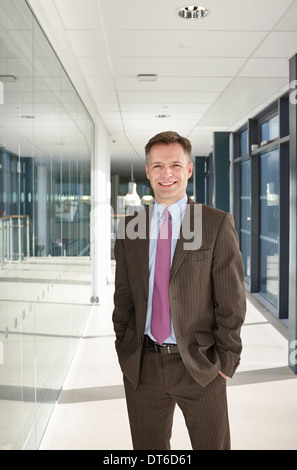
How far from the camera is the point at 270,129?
7.55m

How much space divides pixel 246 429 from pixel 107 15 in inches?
119

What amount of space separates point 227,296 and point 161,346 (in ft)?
1.06

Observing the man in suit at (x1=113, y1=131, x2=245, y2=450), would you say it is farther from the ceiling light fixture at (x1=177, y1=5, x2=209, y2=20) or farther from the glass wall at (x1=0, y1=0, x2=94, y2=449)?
the ceiling light fixture at (x1=177, y1=5, x2=209, y2=20)

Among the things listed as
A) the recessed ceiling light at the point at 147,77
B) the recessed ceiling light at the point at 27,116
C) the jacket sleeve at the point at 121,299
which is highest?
the recessed ceiling light at the point at 147,77

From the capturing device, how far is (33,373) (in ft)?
9.36

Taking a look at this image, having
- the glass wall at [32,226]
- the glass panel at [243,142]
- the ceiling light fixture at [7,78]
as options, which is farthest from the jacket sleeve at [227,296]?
the glass panel at [243,142]

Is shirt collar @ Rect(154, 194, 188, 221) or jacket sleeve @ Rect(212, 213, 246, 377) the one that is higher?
shirt collar @ Rect(154, 194, 188, 221)

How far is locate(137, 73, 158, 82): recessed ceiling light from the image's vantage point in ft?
16.5

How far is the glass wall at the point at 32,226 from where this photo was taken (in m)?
2.17

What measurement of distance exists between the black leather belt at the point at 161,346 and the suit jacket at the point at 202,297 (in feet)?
0.12

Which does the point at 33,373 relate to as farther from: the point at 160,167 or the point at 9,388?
the point at 160,167

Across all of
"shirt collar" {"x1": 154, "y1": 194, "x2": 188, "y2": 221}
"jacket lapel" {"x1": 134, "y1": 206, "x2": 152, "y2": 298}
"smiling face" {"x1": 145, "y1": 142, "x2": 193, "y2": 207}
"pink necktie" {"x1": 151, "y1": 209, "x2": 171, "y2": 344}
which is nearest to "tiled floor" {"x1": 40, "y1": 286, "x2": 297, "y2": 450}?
"pink necktie" {"x1": 151, "y1": 209, "x2": 171, "y2": 344}

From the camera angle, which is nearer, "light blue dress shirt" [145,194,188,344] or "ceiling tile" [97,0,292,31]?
"light blue dress shirt" [145,194,188,344]

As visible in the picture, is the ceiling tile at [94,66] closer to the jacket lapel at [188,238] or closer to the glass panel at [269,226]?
the jacket lapel at [188,238]
